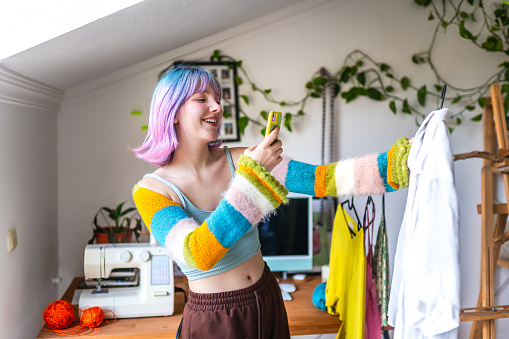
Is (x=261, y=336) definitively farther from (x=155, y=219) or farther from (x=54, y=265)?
(x=54, y=265)

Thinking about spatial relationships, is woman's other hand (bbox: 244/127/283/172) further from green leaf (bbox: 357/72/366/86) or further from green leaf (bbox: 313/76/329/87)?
green leaf (bbox: 357/72/366/86)

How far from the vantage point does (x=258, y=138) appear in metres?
2.56

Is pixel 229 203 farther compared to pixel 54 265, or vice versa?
pixel 54 265

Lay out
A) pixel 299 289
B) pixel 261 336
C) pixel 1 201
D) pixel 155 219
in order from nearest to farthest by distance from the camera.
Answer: pixel 155 219
pixel 261 336
pixel 1 201
pixel 299 289

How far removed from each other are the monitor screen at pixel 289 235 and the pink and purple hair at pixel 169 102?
109 cm

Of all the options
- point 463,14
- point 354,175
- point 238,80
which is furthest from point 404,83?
point 354,175

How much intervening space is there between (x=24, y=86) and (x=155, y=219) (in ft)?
2.57

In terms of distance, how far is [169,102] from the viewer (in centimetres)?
132

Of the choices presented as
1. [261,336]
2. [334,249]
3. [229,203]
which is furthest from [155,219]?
[334,249]

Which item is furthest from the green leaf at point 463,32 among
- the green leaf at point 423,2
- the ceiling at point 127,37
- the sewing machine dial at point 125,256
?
the sewing machine dial at point 125,256

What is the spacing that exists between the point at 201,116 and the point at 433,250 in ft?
2.14

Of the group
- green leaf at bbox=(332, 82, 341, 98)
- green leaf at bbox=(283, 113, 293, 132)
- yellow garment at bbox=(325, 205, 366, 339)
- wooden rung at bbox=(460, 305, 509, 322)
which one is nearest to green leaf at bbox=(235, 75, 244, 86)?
green leaf at bbox=(283, 113, 293, 132)

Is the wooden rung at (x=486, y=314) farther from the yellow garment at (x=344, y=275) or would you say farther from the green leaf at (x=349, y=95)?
the green leaf at (x=349, y=95)

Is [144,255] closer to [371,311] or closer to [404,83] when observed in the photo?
[371,311]
